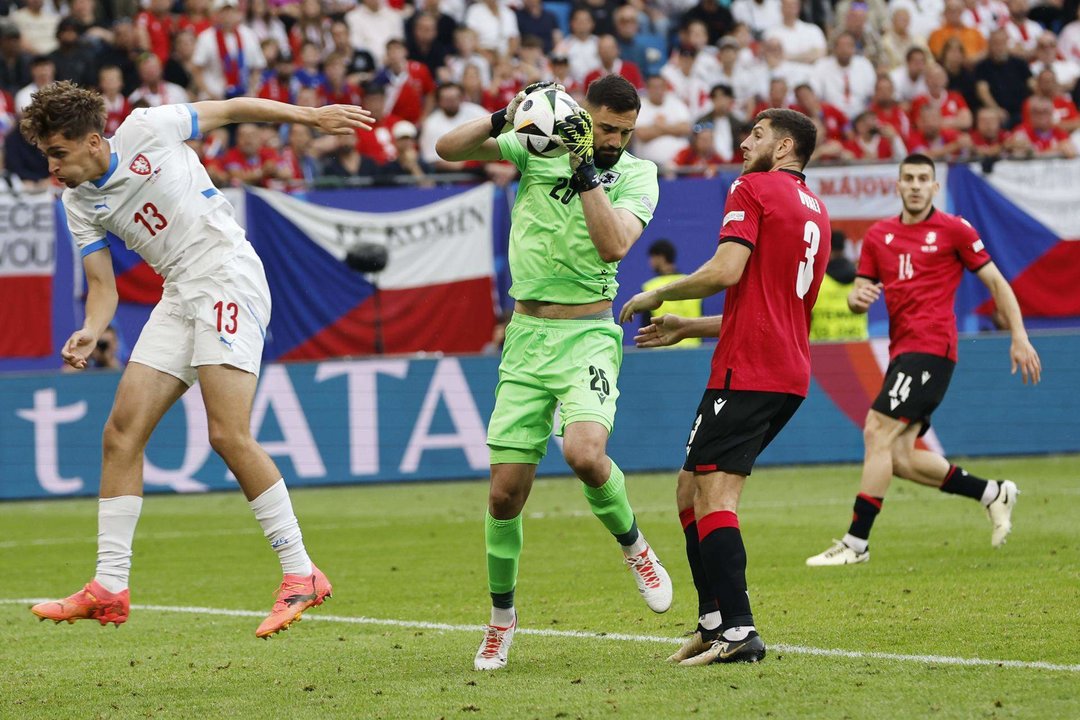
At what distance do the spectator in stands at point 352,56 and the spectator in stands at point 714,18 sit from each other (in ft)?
17.7

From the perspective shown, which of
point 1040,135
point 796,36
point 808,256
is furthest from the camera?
point 796,36

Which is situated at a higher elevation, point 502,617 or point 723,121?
point 723,121

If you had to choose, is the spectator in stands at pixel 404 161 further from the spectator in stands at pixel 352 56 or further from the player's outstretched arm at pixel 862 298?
the player's outstretched arm at pixel 862 298

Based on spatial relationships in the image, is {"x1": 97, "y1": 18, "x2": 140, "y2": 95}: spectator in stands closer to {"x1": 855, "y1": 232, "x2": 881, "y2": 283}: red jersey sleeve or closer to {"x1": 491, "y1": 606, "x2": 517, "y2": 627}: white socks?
{"x1": 855, "y1": 232, "x2": 881, "y2": 283}: red jersey sleeve

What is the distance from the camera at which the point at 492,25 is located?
22.4 meters

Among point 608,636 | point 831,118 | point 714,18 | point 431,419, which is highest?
point 714,18

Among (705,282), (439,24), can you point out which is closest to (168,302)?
(705,282)

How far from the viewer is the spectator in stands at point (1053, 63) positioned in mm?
23422

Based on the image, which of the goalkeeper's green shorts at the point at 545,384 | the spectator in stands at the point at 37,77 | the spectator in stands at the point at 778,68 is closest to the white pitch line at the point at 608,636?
the goalkeeper's green shorts at the point at 545,384

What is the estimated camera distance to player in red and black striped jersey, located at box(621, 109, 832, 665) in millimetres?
6887

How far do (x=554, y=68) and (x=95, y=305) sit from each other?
14133 millimetres

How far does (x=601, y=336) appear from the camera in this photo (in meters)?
7.50

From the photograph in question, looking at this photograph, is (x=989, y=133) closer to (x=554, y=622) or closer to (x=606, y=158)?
(x=554, y=622)

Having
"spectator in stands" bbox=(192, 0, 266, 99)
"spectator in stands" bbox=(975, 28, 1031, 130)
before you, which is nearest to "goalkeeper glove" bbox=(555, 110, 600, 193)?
"spectator in stands" bbox=(192, 0, 266, 99)
